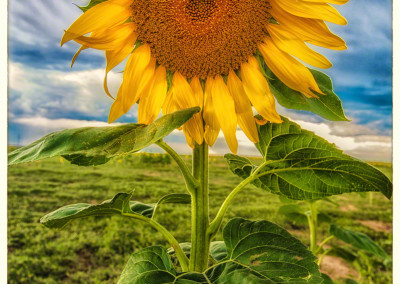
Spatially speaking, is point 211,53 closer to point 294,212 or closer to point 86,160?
point 86,160

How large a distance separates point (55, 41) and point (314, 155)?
204cm

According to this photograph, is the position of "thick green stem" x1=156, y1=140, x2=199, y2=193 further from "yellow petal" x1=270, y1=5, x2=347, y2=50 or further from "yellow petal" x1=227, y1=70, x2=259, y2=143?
"yellow petal" x1=270, y1=5, x2=347, y2=50

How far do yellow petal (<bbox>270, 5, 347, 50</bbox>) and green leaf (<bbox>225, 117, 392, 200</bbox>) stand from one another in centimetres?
12

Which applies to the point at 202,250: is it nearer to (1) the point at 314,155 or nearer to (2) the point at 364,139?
(1) the point at 314,155

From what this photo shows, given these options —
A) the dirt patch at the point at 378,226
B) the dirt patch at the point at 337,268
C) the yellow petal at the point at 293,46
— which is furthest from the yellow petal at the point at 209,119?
the dirt patch at the point at 378,226

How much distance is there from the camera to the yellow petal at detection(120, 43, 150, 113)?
0.53 m

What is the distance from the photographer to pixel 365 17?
5.82ft

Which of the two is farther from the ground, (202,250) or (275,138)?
(275,138)

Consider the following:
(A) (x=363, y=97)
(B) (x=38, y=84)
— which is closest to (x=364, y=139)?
(A) (x=363, y=97)

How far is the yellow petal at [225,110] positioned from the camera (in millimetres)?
546
